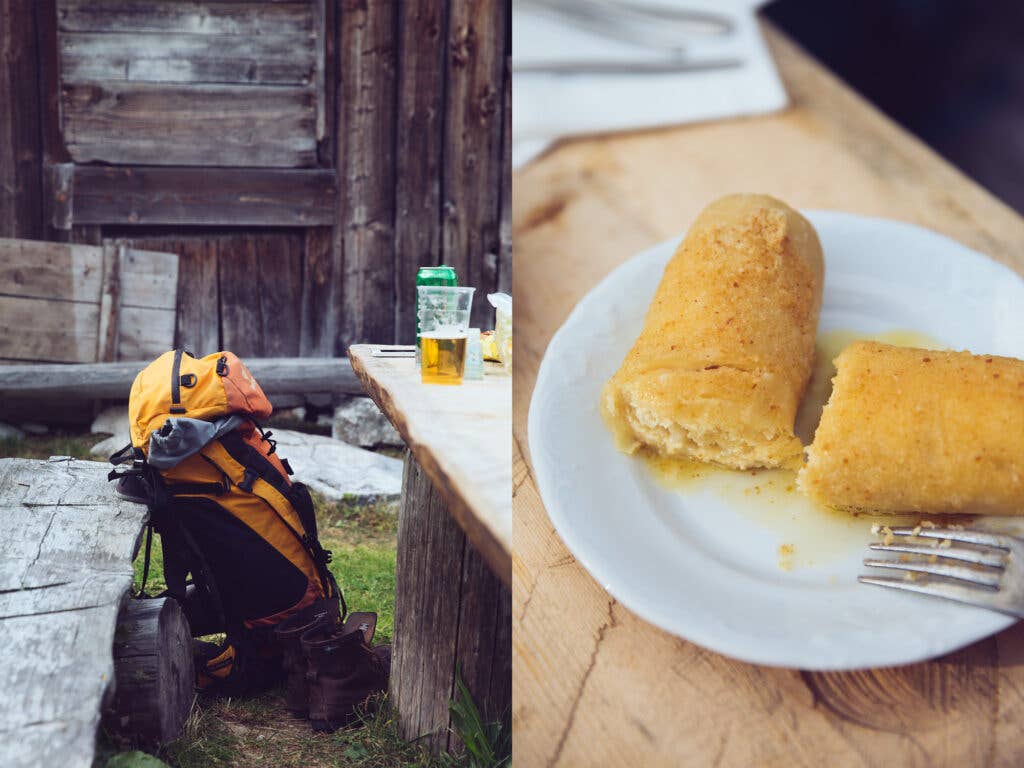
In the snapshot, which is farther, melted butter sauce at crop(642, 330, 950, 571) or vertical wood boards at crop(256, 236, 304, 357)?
vertical wood boards at crop(256, 236, 304, 357)

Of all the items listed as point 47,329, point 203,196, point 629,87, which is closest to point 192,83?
point 203,196

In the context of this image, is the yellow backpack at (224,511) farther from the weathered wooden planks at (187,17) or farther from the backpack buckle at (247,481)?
the weathered wooden planks at (187,17)

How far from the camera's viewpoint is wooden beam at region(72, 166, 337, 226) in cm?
113

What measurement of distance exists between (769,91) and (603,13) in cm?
29

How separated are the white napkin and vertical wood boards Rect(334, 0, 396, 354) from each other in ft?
0.74

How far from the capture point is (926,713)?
2.10 ft

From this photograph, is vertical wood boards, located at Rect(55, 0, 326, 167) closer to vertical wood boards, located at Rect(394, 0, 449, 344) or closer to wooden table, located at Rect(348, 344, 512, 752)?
vertical wood boards, located at Rect(394, 0, 449, 344)

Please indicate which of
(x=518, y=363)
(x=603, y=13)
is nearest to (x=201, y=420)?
(x=518, y=363)

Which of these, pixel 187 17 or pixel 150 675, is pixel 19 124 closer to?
pixel 187 17

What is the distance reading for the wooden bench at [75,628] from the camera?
74cm

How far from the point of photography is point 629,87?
132 cm

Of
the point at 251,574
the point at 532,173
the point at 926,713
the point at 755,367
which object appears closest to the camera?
the point at 926,713

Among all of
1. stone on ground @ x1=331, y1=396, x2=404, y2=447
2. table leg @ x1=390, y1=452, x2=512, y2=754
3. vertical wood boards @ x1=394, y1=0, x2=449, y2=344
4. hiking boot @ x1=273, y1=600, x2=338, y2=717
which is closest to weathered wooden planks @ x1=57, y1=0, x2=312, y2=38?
vertical wood boards @ x1=394, y1=0, x2=449, y2=344

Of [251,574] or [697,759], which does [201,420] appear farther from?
[697,759]
